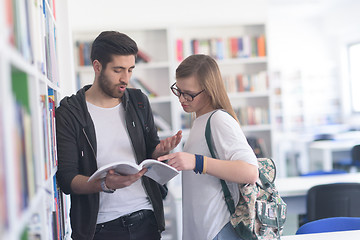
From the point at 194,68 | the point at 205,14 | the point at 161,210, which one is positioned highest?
the point at 205,14

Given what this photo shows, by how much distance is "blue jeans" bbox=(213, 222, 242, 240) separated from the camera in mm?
1585

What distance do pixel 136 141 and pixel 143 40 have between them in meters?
3.66

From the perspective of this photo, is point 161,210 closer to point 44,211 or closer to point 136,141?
point 136,141

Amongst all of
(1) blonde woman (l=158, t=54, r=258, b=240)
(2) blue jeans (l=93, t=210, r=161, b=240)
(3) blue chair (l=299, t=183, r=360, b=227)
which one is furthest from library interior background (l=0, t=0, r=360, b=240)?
(1) blonde woman (l=158, t=54, r=258, b=240)

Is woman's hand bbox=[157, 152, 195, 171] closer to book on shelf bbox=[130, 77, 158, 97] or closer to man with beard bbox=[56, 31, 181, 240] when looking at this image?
man with beard bbox=[56, 31, 181, 240]

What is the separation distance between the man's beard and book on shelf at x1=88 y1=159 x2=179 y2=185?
0.37 m

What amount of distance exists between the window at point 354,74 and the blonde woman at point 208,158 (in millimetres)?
8954

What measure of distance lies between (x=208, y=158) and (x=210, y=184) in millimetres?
154

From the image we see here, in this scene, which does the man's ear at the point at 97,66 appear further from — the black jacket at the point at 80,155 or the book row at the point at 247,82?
the book row at the point at 247,82

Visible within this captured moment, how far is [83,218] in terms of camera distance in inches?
67.9

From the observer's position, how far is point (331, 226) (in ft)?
7.16

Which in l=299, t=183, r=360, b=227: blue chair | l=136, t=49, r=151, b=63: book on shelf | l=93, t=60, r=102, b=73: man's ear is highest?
l=136, t=49, r=151, b=63: book on shelf

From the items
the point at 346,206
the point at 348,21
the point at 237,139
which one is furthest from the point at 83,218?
the point at 348,21

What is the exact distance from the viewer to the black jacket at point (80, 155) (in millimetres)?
1677
